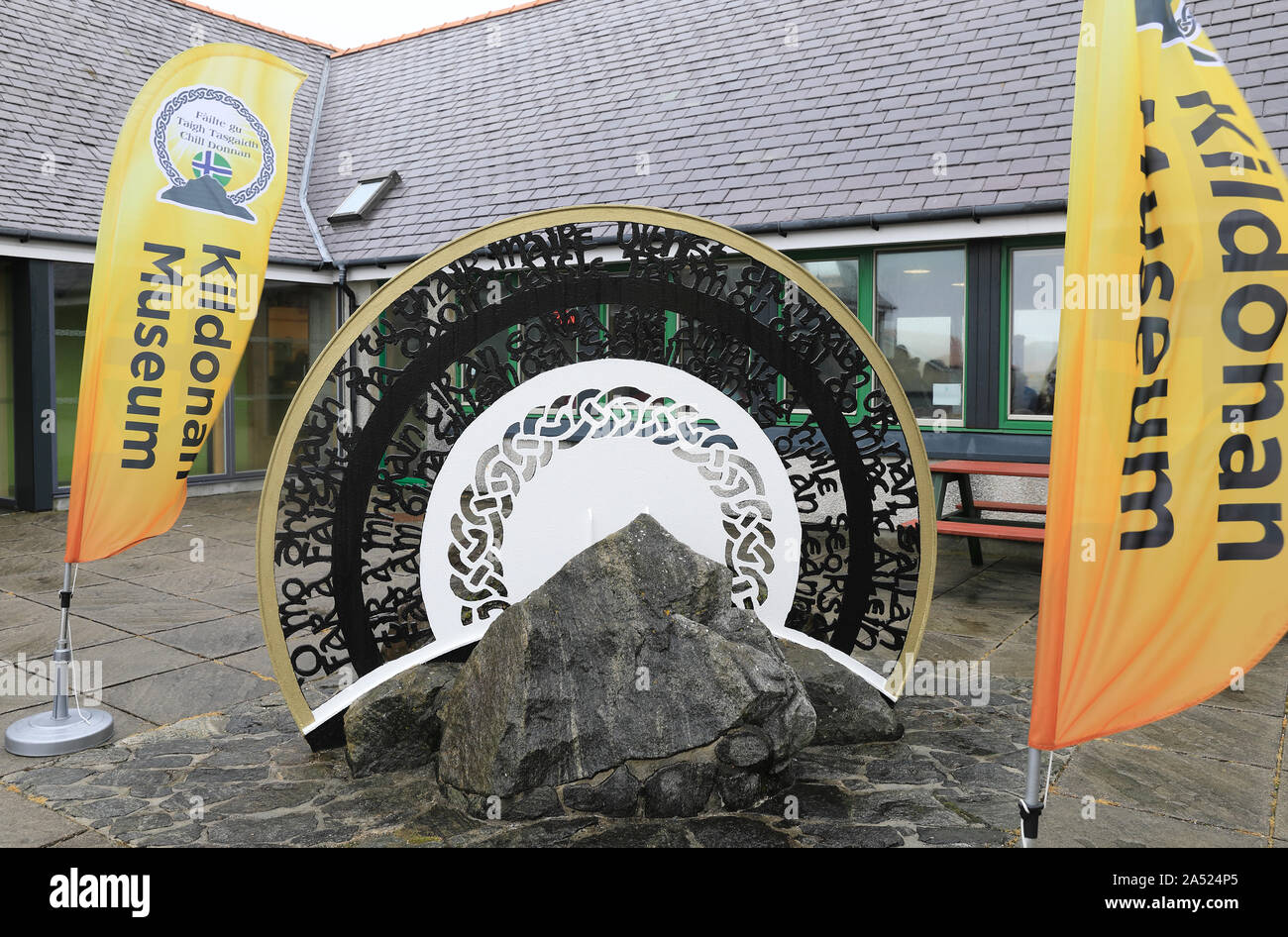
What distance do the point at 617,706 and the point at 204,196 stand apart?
3.13 m

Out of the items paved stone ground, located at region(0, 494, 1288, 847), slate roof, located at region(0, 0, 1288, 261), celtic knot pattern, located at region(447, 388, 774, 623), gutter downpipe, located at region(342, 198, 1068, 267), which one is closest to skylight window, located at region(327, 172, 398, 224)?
slate roof, located at region(0, 0, 1288, 261)

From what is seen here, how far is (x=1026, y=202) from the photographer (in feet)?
27.5

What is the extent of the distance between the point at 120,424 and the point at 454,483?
5.12 ft

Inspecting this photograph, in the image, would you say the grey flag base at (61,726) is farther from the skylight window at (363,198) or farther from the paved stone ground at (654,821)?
the skylight window at (363,198)

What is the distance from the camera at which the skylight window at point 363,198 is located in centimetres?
1326

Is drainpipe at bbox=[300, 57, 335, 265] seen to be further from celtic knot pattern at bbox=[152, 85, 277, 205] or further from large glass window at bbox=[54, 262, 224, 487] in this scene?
celtic knot pattern at bbox=[152, 85, 277, 205]

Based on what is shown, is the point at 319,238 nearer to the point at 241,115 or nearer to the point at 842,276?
the point at 842,276

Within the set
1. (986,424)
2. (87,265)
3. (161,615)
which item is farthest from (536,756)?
(87,265)

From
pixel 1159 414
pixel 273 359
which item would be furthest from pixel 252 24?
pixel 1159 414

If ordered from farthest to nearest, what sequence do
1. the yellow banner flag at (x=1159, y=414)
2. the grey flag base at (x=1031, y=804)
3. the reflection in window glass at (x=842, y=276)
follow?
the reflection in window glass at (x=842, y=276)
the grey flag base at (x=1031, y=804)
the yellow banner flag at (x=1159, y=414)

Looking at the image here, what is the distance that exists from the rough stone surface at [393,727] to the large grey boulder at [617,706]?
0.24m

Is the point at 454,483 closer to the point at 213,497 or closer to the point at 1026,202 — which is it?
the point at 1026,202

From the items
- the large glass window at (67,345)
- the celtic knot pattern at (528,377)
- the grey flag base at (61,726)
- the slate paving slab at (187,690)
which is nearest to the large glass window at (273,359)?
the large glass window at (67,345)

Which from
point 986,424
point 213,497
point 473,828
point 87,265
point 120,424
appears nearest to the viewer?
point 473,828
